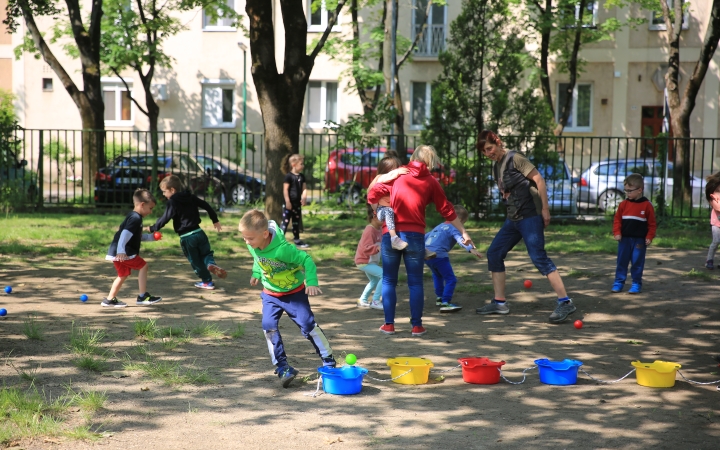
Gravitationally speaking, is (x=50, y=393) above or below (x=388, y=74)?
below

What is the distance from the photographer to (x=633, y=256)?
938cm

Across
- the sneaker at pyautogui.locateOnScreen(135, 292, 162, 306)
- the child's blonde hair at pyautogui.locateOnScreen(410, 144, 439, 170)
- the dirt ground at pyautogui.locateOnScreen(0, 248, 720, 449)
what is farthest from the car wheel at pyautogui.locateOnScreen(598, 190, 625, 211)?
the sneaker at pyautogui.locateOnScreen(135, 292, 162, 306)

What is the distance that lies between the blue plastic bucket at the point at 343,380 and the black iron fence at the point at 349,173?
10.7m

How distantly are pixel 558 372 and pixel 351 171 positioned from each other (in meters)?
11.5

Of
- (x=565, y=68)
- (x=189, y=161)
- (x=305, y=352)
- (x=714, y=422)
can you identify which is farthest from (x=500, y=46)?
(x=565, y=68)

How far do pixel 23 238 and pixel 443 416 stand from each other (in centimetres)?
1046

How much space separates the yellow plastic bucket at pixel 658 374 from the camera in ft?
19.3

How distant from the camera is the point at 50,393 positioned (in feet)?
17.7

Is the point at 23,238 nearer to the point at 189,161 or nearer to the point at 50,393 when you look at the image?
the point at 189,161

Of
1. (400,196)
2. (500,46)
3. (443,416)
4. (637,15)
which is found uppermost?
(637,15)

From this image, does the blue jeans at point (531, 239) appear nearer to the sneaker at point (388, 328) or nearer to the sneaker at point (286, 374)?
the sneaker at point (388, 328)

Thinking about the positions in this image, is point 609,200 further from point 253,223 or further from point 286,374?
point 253,223

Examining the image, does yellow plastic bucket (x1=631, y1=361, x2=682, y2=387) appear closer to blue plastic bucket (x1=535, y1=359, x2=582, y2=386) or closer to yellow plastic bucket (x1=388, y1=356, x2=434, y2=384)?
blue plastic bucket (x1=535, y1=359, x2=582, y2=386)

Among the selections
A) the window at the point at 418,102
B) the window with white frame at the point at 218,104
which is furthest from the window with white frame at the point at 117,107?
the window at the point at 418,102
